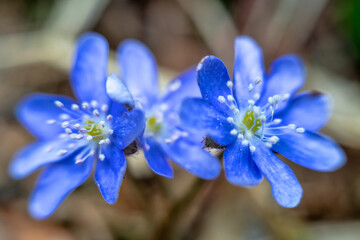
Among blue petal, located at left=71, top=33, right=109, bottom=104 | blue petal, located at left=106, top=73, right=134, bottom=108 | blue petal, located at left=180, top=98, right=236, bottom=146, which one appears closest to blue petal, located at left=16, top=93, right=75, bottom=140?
blue petal, located at left=71, top=33, right=109, bottom=104

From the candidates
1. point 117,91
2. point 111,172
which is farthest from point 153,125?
point 117,91

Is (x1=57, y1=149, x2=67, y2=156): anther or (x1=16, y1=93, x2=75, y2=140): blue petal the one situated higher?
(x1=57, y1=149, x2=67, y2=156): anther

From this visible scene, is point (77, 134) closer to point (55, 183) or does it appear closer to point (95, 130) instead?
point (95, 130)

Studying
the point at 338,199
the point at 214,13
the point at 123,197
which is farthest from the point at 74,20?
the point at 338,199

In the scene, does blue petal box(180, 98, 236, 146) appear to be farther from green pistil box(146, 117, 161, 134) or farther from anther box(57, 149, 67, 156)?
anther box(57, 149, 67, 156)

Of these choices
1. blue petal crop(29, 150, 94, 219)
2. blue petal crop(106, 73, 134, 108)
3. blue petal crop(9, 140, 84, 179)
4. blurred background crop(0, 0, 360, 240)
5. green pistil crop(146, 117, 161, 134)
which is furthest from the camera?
blurred background crop(0, 0, 360, 240)

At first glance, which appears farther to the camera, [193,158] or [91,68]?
[91,68]
